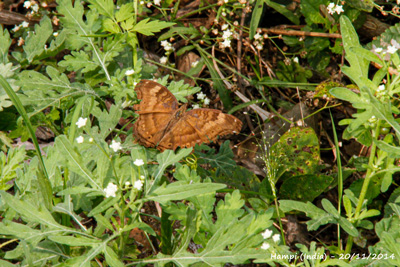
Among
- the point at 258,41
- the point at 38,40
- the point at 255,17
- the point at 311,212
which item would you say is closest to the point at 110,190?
the point at 311,212

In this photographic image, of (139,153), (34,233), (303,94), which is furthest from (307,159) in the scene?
(34,233)

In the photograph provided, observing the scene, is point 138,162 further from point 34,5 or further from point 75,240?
point 34,5

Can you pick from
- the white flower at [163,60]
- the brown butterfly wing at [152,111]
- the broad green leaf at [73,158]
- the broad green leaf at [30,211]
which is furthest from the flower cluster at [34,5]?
the broad green leaf at [30,211]

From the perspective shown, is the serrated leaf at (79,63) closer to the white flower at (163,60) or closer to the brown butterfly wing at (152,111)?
the brown butterfly wing at (152,111)

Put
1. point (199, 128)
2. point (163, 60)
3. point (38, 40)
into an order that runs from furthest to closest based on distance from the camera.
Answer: point (163, 60) < point (38, 40) < point (199, 128)

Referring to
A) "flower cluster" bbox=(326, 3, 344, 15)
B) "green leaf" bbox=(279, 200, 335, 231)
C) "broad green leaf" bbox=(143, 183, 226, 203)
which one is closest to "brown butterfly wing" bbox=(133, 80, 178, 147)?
"broad green leaf" bbox=(143, 183, 226, 203)

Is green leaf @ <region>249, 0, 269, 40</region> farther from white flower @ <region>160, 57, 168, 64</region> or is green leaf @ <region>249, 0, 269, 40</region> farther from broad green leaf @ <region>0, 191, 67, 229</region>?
broad green leaf @ <region>0, 191, 67, 229</region>
